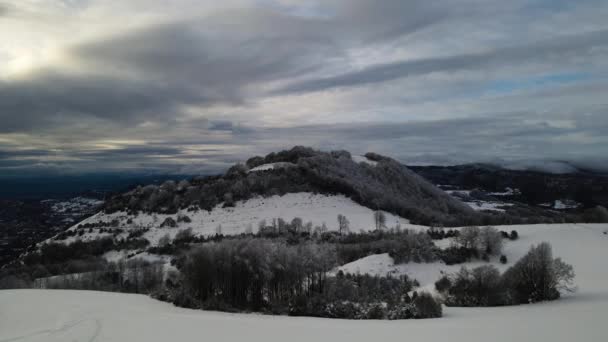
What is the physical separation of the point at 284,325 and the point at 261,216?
32.9 metres

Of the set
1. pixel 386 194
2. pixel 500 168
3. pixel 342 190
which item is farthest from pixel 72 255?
pixel 500 168

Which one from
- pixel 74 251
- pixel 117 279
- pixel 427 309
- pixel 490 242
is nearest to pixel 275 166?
pixel 74 251

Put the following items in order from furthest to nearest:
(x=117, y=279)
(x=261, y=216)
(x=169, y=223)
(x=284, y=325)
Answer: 1. (x=261, y=216)
2. (x=169, y=223)
3. (x=117, y=279)
4. (x=284, y=325)

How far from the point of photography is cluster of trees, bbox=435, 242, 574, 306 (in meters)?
10.8

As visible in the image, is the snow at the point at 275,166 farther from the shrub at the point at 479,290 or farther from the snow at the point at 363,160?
the shrub at the point at 479,290

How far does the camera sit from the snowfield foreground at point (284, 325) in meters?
6.93

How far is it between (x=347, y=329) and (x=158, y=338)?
3.64 m

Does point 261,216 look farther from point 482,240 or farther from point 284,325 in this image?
point 284,325

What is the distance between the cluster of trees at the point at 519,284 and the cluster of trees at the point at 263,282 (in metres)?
2.01

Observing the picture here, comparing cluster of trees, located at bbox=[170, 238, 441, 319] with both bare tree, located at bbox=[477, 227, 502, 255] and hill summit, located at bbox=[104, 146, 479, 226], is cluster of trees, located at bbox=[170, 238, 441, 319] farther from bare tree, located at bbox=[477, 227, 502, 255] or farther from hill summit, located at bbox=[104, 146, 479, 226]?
hill summit, located at bbox=[104, 146, 479, 226]

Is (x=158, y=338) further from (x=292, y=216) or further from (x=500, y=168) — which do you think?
(x=500, y=168)

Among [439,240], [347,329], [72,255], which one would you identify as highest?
[347,329]

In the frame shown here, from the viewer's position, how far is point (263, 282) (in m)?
11.9

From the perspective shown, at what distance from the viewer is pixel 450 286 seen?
12320 millimetres
